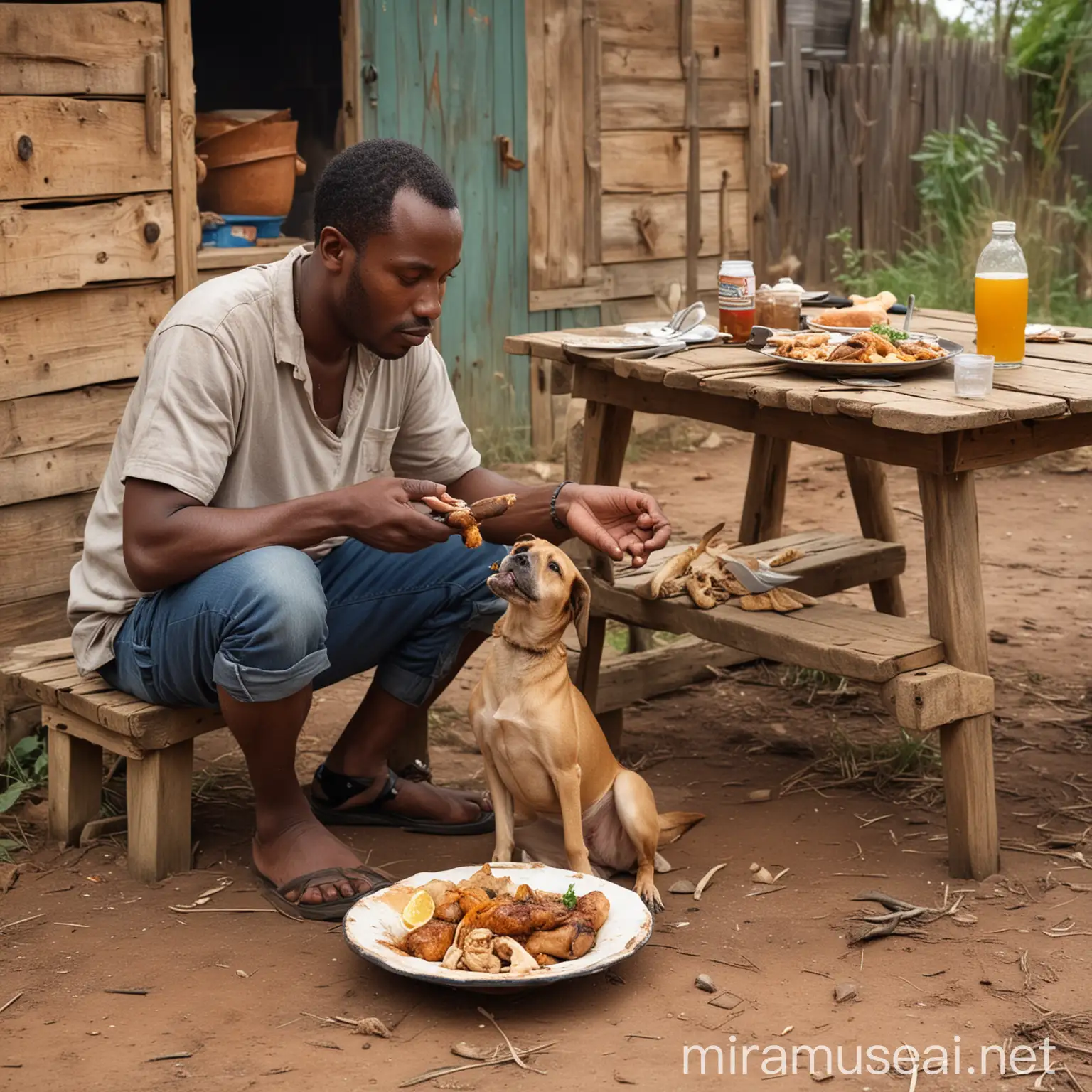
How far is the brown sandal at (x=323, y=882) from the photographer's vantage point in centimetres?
339

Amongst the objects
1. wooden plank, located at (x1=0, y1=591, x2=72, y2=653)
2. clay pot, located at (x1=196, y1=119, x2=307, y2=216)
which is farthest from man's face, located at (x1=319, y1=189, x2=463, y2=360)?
clay pot, located at (x1=196, y1=119, x2=307, y2=216)

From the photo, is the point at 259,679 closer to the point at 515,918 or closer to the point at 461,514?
the point at 461,514

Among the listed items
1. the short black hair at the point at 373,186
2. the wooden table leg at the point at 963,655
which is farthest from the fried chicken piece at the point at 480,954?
the short black hair at the point at 373,186

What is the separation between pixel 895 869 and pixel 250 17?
22.0ft

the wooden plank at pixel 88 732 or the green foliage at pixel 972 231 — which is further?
the green foliage at pixel 972 231

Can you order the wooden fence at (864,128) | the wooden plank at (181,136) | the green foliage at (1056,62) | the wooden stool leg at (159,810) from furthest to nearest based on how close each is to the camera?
the green foliage at (1056,62) → the wooden fence at (864,128) → the wooden plank at (181,136) → the wooden stool leg at (159,810)

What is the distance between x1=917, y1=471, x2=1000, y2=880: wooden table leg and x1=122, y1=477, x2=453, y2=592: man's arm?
1.22 meters

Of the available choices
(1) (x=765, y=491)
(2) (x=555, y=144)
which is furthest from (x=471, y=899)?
(2) (x=555, y=144)

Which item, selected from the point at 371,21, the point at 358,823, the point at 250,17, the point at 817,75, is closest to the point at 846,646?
the point at 358,823

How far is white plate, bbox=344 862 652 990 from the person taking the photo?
2855 millimetres

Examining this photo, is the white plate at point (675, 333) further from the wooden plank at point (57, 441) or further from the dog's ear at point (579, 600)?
the wooden plank at point (57, 441)

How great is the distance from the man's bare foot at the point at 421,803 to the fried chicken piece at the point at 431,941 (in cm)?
94

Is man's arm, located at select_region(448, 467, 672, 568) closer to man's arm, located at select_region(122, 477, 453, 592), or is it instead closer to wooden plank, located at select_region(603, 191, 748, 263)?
man's arm, located at select_region(122, 477, 453, 592)

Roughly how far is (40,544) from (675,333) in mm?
2088
